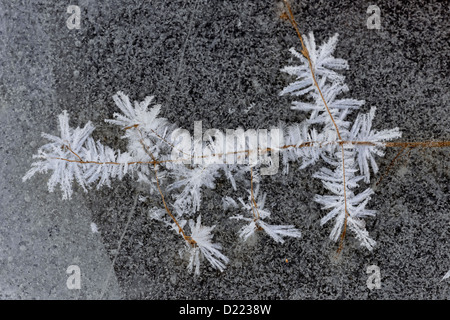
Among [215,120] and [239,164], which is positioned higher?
[215,120]

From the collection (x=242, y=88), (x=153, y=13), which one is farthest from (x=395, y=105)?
(x=153, y=13)

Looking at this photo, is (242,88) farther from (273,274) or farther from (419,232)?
(419,232)

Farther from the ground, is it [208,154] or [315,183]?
[208,154]

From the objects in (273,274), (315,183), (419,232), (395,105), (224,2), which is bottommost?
(273,274)
